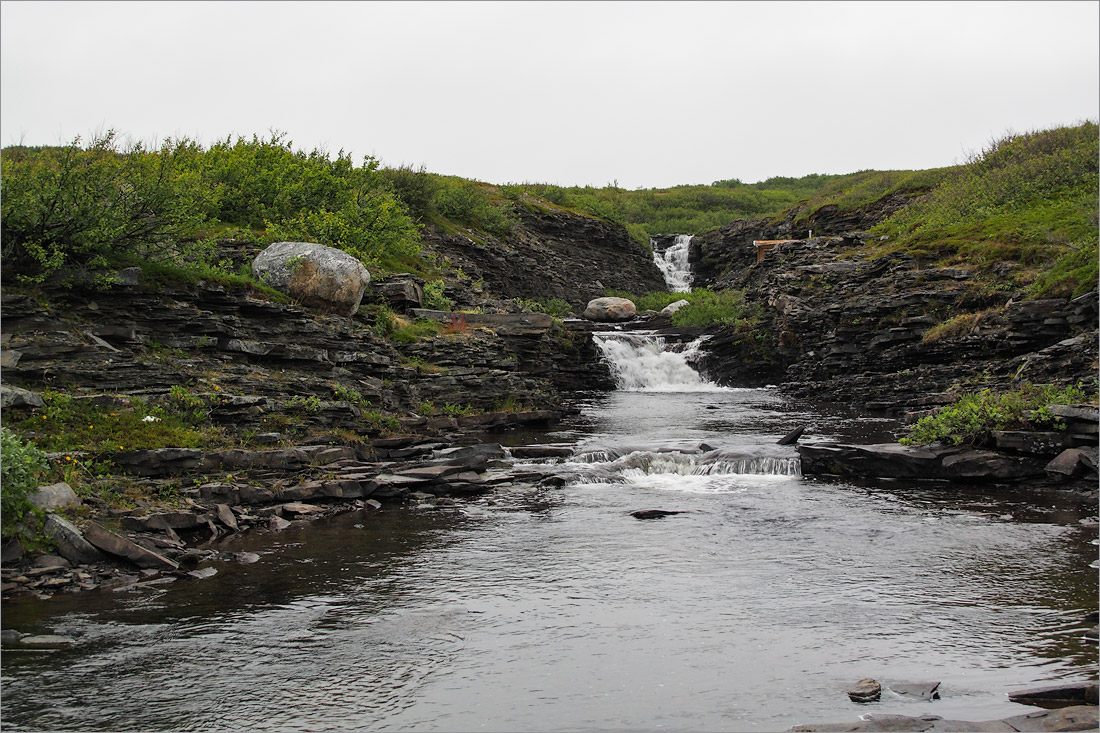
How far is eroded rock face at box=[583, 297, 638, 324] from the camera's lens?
4841 centimetres

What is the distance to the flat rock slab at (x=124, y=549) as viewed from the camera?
415 inches

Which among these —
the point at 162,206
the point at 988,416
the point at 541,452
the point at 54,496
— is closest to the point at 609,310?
the point at 541,452

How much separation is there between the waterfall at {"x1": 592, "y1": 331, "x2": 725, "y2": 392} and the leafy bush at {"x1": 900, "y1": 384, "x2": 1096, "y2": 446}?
19327 mm

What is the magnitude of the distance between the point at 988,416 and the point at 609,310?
3257 cm

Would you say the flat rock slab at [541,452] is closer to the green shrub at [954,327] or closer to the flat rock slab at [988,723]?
the flat rock slab at [988,723]

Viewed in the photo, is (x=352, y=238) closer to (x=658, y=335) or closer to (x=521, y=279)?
(x=658, y=335)

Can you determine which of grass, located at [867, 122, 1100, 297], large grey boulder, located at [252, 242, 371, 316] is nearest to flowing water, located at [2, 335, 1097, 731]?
large grey boulder, located at [252, 242, 371, 316]

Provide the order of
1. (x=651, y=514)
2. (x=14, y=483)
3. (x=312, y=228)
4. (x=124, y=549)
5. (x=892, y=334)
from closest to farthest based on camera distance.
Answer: (x=14, y=483), (x=124, y=549), (x=651, y=514), (x=312, y=228), (x=892, y=334)

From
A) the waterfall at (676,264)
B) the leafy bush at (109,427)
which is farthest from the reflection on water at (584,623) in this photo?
the waterfall at (676,264)

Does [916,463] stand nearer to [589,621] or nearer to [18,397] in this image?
[589,621]

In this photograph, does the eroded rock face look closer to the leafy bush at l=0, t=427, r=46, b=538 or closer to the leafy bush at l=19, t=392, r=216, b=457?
the leafy bush at l=19, t=392, r=216, b=457

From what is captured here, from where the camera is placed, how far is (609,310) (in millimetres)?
48500

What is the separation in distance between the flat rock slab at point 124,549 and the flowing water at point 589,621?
2.40 feet

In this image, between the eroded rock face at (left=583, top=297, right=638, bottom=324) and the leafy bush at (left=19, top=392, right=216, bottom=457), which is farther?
the eroded rock face at (left=583, top=297, right=638, bottom=324)
